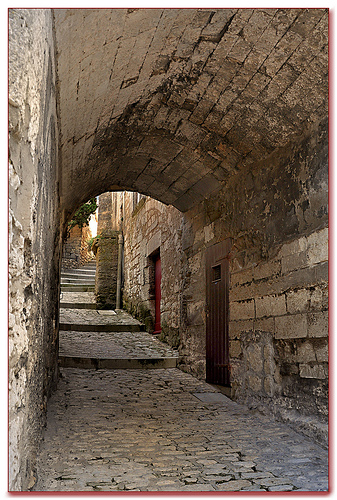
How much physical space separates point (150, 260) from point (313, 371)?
656 cm

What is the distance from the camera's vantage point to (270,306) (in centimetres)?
384

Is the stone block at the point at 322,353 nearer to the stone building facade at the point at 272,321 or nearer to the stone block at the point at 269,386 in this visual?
the stone building facade at the point at 272,321

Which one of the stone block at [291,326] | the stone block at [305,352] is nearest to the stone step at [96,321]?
the stone block at [291,326]

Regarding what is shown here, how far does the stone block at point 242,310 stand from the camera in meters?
4.18

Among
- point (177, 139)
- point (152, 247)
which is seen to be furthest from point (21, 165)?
point (152, 247)

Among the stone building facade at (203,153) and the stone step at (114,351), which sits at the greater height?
the stone building facade at (203,153)

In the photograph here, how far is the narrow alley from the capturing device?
2396 millimetres

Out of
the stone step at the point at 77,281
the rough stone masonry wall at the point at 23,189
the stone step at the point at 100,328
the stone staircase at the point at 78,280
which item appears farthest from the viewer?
the stone step at the point at 77,281

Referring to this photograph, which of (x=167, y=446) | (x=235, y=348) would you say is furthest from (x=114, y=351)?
(x=167, y=446)

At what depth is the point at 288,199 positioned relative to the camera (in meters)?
3.62

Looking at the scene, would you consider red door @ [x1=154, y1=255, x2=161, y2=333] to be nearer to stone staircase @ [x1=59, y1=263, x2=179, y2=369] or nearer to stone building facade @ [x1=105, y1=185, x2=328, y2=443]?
stone staircase @ [x1=59, y1=263, x2=179, y2=369]

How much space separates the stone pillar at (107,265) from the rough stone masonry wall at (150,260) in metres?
0.62

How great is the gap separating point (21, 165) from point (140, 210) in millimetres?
Answer: 9059

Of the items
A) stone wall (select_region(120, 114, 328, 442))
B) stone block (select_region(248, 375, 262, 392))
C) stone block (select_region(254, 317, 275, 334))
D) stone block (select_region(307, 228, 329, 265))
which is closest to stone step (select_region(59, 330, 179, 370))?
stone wall (select_region(120, 114, 328, 442))
